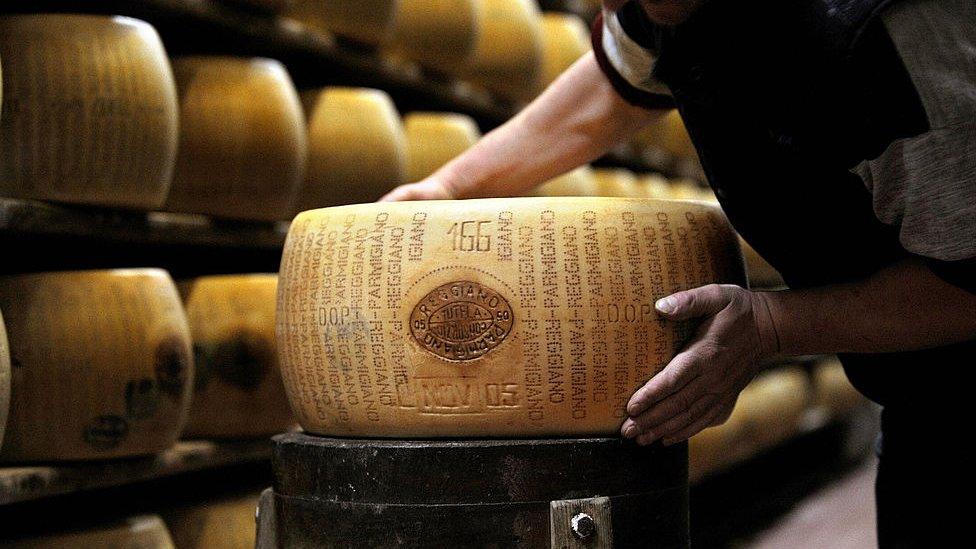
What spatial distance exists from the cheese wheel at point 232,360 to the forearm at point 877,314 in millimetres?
805

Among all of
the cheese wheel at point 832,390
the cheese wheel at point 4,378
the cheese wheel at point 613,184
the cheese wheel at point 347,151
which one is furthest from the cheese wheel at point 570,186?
the cheese wheel at point 832,390

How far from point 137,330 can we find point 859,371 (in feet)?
2.35

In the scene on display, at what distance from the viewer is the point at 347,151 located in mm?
1629

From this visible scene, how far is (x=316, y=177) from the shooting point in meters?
1.61

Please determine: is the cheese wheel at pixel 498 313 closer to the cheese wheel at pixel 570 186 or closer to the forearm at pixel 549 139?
the forearm at pixel 549 139

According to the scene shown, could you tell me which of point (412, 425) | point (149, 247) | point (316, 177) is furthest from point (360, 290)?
point (149, 247)

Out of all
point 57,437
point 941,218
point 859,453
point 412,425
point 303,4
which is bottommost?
point 859,453

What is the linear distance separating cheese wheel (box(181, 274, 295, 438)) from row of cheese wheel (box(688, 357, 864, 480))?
1050mm

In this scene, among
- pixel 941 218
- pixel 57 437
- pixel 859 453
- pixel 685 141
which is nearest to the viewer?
pixel 941 218

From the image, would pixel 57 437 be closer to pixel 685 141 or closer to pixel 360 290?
pixel 360 290

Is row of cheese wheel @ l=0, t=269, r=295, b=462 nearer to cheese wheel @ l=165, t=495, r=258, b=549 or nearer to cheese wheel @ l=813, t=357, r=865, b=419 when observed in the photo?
cheese wheel @ l=165, t=495, r=258, b=549

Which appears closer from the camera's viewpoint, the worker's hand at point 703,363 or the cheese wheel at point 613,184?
the worker's hand at point 703,363

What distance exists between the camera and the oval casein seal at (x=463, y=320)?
0.79m

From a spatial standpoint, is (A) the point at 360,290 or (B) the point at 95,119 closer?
(A) the point at 360,290
